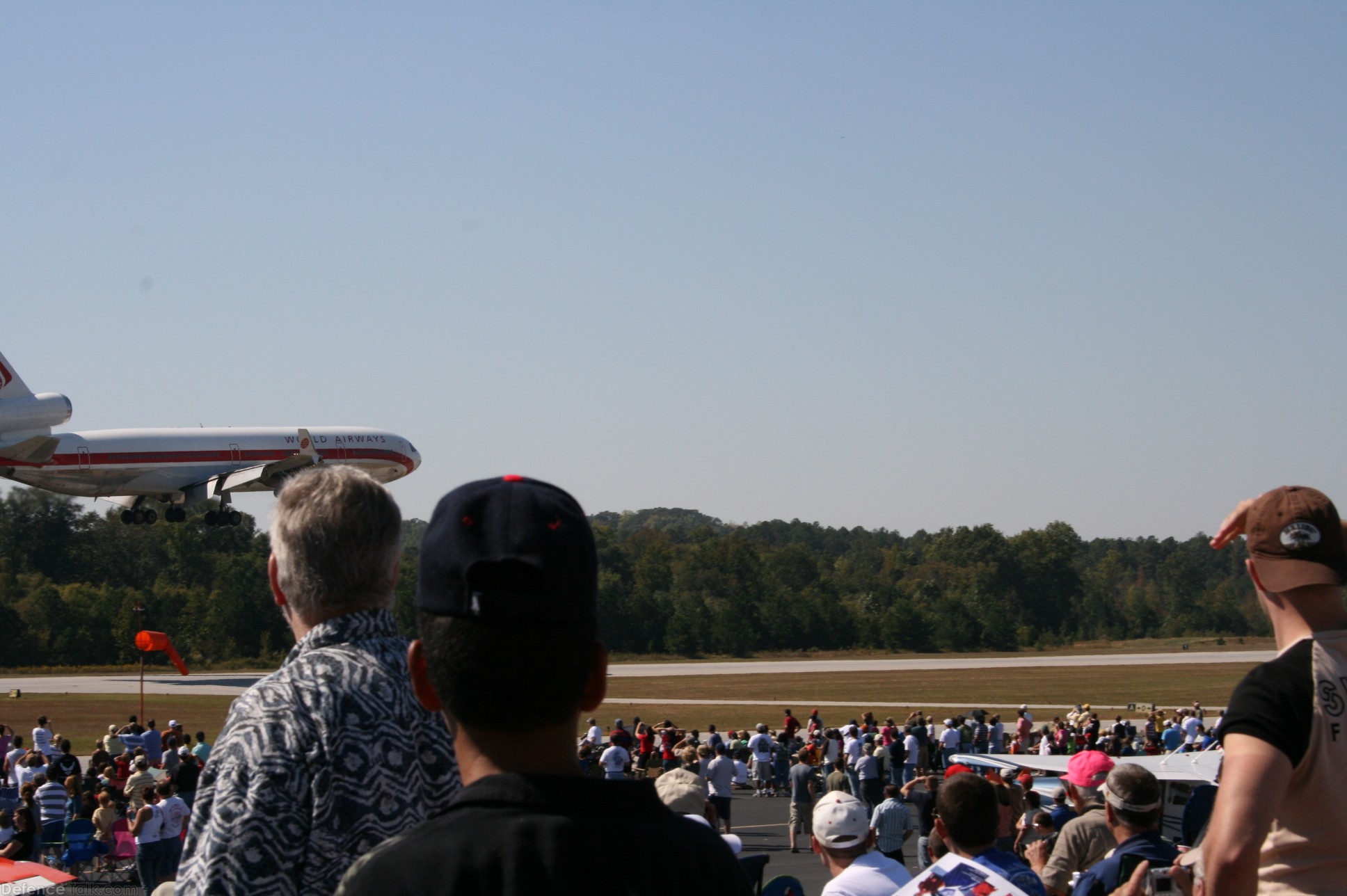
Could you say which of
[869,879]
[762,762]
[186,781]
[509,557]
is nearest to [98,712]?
[762,762]

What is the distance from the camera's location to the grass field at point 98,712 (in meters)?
36.9

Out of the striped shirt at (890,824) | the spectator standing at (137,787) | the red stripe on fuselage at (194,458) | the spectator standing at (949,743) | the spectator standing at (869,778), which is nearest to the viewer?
the striped shirt at (890,824)

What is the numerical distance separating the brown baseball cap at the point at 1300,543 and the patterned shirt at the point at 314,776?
6.84ft

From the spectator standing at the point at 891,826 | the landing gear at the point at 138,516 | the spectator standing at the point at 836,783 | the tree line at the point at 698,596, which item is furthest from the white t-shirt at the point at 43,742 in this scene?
the tree line at the point at 698,596

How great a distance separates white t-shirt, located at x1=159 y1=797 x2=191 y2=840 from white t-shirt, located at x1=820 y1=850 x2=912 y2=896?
406 inches

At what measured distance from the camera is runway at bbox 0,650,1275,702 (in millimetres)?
52750

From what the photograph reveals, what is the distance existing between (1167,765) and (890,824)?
321cm

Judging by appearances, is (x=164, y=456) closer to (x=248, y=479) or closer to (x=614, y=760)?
(x=248, y=479)

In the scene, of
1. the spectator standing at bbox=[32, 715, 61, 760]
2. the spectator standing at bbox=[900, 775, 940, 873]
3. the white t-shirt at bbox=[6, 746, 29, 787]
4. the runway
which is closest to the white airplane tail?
the runway

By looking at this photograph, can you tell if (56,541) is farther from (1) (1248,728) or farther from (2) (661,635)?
(1) (1248,728)

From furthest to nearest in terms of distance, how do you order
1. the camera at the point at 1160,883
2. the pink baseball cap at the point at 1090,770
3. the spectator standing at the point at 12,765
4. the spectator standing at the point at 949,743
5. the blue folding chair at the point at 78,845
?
the spectator standing at the point at 949,743, the spectator standing at the point at 12,765, the blue folding chair at the point at 78,845, the pink baseball cap at the point at 1090,770, the camera at the point at 1160,883

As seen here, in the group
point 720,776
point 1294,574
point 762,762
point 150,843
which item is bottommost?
point 762,762

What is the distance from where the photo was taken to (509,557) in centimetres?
221

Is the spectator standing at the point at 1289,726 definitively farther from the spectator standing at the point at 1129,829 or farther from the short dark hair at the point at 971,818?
the short dark hair at the point at 971,818
